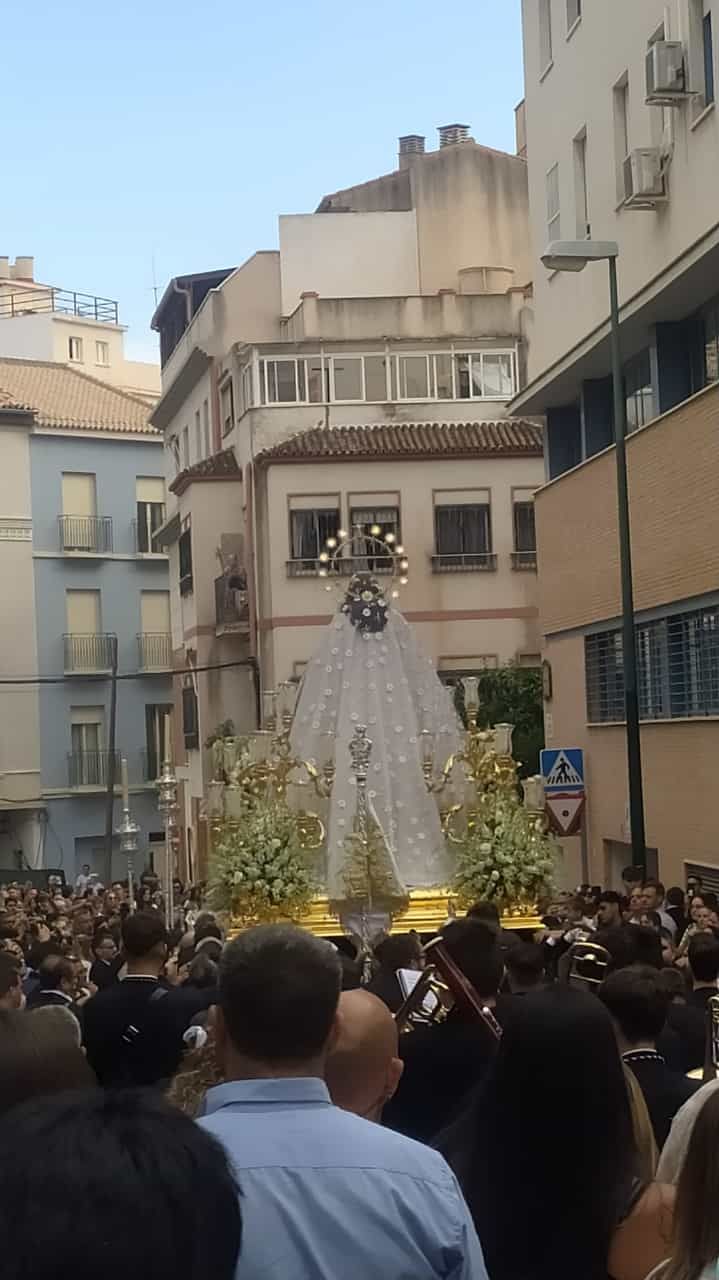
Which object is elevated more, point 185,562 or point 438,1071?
point 185,562

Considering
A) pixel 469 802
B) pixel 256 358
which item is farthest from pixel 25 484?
pixel 469 802

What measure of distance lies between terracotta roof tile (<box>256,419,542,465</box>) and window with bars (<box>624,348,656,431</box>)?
1681 cm

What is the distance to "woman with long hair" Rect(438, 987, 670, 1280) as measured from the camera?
4.16 metres

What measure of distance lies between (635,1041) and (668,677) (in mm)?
20156

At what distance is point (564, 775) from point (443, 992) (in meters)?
13.9

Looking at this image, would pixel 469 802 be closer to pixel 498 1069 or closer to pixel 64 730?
pixel 498 1069

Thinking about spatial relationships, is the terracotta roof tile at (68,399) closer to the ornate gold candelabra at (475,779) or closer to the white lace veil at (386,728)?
the white lace veil at (386,728)

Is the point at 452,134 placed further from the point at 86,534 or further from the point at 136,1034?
the point at 136,1034

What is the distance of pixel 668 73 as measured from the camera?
23.4 meters

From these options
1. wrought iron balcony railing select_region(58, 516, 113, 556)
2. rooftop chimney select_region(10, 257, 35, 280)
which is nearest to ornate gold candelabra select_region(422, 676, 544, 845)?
wrought iron balcony railing select_region(58, 516, 113, 556)

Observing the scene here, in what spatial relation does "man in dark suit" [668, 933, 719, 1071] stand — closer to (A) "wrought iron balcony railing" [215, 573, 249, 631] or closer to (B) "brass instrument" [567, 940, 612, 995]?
(B) "brass instrument" [567, 940, 612, 995]

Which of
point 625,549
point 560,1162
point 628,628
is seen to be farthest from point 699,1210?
point 625,549

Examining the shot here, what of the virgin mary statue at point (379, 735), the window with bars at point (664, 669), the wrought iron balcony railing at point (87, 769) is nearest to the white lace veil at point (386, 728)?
the virgin mary statue at point (379, 735)

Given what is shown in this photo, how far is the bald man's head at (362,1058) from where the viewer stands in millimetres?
4590
